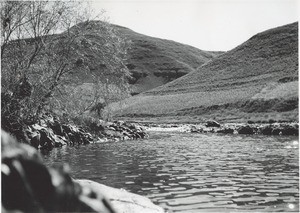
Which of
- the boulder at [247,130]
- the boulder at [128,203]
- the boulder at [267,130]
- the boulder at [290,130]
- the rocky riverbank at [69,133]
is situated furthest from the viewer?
the boulder at [247,130]

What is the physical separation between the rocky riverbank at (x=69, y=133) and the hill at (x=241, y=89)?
96.1 feet

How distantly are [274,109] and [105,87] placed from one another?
51.0 m

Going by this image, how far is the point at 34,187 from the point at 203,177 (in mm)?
12266

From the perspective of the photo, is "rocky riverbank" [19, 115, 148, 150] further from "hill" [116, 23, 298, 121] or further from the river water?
"hill" [116, 23, 298, 121]

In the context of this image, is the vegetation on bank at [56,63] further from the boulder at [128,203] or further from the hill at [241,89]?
the hill at [241,89]

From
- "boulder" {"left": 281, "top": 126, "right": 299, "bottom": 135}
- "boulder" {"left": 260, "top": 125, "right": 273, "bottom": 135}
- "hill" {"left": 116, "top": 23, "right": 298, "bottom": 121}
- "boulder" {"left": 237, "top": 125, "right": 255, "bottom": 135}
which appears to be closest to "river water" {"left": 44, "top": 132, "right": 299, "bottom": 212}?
"boulder" {"left": 281, "top": 126, "right": 299, "bottom": 135}

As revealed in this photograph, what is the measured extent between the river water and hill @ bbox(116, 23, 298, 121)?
1714 inches

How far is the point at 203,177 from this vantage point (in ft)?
50.2

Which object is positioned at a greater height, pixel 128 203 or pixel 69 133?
pixel 69 133

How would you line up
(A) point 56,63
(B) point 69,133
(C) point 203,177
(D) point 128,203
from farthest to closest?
(B) point 69,133, (A) point 56,63, (C) point 203,177, (D) point 128,203

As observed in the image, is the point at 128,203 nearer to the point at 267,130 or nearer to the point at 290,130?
the point at 290,130

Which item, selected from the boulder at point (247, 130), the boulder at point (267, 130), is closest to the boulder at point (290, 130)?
the boulder at point (267, 130)

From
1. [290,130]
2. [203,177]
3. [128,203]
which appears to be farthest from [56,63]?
[290,130]

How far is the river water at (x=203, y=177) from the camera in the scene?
36.0 feet
